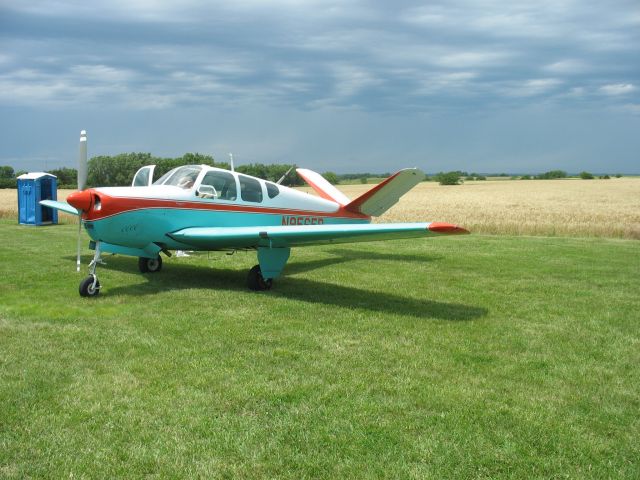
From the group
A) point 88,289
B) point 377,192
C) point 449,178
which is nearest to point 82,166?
point 88,289

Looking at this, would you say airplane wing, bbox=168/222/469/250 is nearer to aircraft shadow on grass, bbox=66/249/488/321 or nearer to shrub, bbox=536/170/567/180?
aircraft shadow on grass, bbox=66/249/488/321

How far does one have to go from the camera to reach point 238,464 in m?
3.41

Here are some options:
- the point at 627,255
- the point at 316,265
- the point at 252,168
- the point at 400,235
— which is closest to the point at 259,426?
the point at 400,235

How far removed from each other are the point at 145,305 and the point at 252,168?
3975 cm

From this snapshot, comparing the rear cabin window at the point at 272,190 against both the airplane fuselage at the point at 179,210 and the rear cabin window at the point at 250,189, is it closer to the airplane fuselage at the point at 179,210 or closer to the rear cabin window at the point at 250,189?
the airplane fuselage at the point at 179,210

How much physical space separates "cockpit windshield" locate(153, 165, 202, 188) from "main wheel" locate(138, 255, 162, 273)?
1647 mm

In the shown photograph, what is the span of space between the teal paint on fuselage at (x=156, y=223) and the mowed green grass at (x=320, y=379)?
31.2 inches

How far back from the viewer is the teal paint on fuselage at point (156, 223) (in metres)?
8.26

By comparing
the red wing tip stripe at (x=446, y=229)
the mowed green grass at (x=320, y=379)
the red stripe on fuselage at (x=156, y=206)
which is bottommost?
the mowed green grass at (x=320, y=379)

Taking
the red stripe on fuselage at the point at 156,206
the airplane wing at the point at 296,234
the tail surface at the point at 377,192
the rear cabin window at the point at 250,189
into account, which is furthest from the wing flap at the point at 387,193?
the rear cabin window at the point at 250,189

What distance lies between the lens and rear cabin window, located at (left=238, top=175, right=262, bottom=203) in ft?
31.7

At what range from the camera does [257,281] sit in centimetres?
887

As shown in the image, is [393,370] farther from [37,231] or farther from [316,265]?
[37,231]

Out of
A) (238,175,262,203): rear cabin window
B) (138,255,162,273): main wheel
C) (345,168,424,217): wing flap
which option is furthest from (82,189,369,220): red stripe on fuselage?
(138,255,162,273): main wheel
